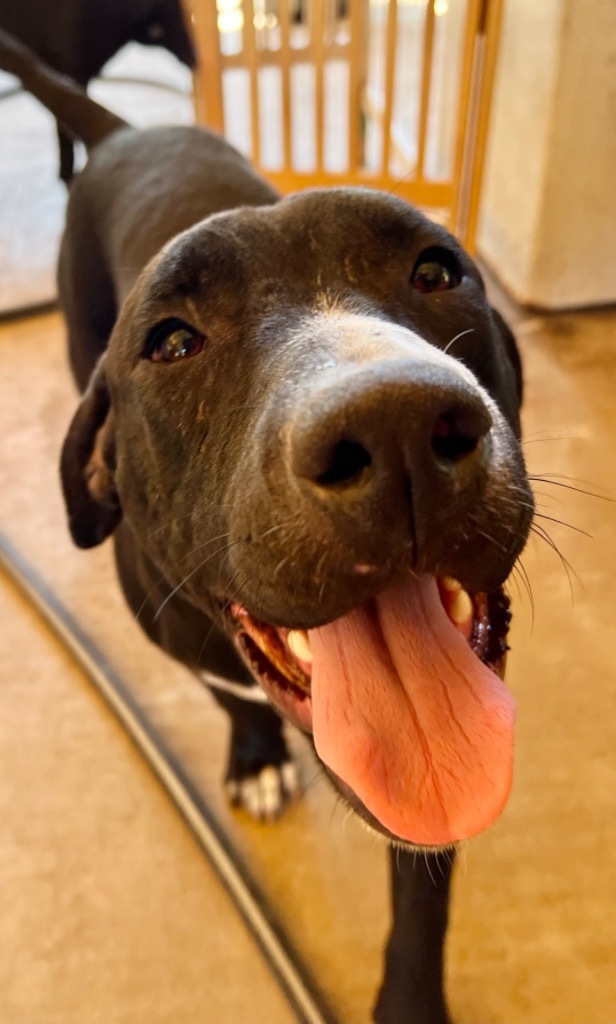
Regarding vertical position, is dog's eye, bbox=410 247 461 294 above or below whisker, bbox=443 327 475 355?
above

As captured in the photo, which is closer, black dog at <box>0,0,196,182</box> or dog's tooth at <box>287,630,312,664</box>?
dog's tooth at <box>287,630,312,664</box>

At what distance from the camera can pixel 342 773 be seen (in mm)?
1019

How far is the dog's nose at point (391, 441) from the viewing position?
0.74 m

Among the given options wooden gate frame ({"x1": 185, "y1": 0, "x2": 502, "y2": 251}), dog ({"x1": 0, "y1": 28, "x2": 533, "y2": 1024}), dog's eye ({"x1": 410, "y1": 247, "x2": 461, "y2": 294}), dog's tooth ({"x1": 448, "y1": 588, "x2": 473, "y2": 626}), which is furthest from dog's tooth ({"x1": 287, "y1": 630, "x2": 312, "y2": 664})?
wooden gate frame ({"x1": 185, "y1": 0, "x2": 502, "y2": 251})

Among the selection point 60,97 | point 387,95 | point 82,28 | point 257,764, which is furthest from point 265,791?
point 387,95

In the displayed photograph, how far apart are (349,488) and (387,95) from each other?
273 cm

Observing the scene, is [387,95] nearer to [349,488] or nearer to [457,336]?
[457,336]

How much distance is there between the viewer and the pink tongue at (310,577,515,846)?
1005mm

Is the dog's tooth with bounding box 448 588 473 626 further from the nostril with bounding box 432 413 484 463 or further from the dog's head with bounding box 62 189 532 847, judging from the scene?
the nostril with bounding box 432 413 484 463

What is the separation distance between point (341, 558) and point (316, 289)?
17.7 inches

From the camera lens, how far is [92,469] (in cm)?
156

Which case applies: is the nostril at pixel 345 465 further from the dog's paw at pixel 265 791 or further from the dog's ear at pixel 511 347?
the dog's paw at pixel 265 791

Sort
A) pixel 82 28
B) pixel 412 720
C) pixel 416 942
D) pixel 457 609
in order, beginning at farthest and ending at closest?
pixel 82 28 → pixel 416 942 → pixel 457 609 → pixel 412 720

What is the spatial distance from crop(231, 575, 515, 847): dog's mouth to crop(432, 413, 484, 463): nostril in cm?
25
